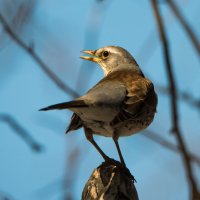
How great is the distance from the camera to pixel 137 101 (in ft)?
15.5

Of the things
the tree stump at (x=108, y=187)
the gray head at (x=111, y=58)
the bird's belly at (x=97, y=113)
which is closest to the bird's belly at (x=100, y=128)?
the bird's belly at (x=97, y=113)

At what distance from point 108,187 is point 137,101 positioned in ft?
5.52

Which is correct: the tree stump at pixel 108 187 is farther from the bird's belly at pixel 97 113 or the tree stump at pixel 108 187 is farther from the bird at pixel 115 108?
the bird's belly at pixel 97 113

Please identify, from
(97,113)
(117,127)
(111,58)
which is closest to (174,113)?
(97,113)

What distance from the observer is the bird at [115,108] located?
14.0 feet

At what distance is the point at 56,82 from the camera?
3150 millimetres

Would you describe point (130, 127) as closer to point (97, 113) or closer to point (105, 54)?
point (97, 113)

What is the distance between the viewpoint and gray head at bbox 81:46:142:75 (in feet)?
21.8

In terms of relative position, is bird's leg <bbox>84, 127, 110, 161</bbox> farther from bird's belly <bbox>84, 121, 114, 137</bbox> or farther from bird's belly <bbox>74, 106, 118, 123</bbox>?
bird's belly <bbox>74, 106, 118, 123</bbox>

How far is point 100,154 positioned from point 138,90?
34.1 inches

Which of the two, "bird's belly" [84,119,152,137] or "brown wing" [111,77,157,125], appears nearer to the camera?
"brown wing" [111,77,157,125]

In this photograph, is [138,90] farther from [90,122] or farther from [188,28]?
[188,28]

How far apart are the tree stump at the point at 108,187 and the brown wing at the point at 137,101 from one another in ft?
3.16

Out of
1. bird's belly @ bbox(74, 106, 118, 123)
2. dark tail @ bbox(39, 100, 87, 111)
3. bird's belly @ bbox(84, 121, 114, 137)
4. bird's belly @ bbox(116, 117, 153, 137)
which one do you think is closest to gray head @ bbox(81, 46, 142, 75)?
bird's belly @ bbox(116, 117, 153, 137)
